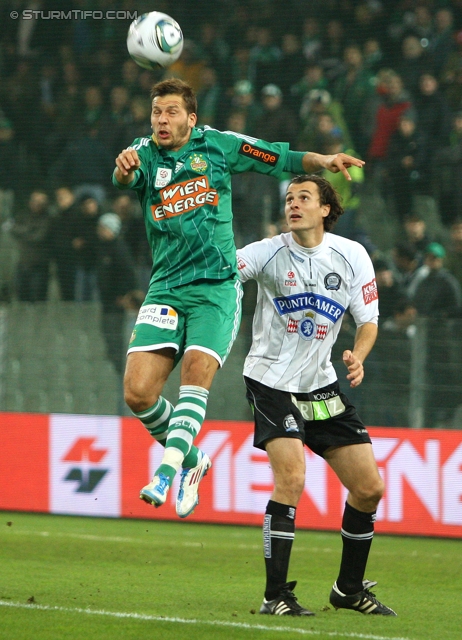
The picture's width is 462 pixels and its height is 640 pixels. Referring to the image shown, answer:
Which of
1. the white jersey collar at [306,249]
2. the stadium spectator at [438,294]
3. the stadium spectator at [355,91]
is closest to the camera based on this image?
the white jersey collar at [306,249]

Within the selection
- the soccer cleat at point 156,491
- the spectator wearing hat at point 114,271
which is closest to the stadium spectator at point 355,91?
the spectator wearing hat at point 114,271

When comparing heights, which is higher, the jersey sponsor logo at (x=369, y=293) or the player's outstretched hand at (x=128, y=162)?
the player's outstretched hand at (x=128, y=162)

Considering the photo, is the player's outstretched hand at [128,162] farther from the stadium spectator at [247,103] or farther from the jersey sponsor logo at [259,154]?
the stadium spectator at [247,103]

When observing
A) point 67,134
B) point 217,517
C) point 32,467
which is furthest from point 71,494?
point 67,134

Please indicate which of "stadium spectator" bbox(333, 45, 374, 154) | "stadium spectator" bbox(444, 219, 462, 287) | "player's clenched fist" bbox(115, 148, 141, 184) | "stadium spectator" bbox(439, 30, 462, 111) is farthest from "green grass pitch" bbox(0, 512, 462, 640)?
"stadium spectator" bbox(439, 30, 462, 111)

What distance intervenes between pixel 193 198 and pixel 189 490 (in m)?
1.57

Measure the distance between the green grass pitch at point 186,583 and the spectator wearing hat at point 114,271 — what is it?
2.55 metres

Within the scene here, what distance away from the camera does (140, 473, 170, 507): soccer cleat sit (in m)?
5.00

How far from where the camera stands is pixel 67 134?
13.6 metres

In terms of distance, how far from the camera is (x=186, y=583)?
23.1 feet

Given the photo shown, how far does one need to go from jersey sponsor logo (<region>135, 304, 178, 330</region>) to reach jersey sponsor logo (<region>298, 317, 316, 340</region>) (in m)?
0.70

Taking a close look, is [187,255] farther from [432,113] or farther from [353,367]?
[432,113]

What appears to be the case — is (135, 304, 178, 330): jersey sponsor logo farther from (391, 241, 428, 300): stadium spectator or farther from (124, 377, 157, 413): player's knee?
(391, 241, 428, 300): stadium spectator

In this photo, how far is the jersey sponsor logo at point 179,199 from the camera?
5.86 meters
